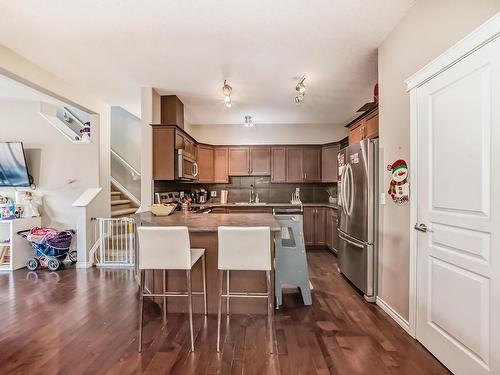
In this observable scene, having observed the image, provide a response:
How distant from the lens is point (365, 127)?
3.27 metres

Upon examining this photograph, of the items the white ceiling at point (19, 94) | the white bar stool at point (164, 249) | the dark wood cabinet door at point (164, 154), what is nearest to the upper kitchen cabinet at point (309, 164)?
the dark wood cabinet door at point (164, 154)

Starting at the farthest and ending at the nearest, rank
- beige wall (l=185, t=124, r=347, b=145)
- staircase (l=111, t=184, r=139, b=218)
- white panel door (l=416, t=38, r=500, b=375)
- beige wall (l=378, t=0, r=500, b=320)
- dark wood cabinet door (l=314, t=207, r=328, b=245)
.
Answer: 1. beige wall (l=185, t=124, r=347, b=145)
2. dark wood cabinet door (l=314, t=207, r=328, b=245)
3. staircase (l=111, t=184, r=139, b=218)
4. beige wall (l=378, t=0, r=500, b=320)
5. white panel door (l=416, t=38, r=500, b=375)

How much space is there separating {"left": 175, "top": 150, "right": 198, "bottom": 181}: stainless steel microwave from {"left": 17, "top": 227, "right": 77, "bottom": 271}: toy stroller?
6.87ft

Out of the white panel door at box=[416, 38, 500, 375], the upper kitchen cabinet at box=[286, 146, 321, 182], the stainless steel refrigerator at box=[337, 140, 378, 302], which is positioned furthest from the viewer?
the upper kitchen cabinet at box=[286, 146, 321, 182]

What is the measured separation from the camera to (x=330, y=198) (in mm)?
5523

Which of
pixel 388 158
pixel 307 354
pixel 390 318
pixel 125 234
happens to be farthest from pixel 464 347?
pixel 125 234

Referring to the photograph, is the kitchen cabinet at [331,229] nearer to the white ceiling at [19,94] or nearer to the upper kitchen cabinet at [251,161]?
the upper kitchen cabinet at [251,161]

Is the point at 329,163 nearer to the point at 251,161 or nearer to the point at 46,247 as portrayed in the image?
the point at 251,161

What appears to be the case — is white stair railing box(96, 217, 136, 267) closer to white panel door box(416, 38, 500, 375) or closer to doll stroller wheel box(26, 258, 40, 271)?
doll stroller wheel box(26, 258, 40, 271)

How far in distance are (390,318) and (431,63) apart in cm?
226

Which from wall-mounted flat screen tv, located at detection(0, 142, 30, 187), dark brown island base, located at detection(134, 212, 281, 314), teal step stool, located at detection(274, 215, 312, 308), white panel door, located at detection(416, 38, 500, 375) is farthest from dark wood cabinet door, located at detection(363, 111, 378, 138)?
wall-mounted flat screen tv, located at detection(0, 142, 30, 187)

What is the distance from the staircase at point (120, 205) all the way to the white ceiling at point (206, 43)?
2194 millimetres

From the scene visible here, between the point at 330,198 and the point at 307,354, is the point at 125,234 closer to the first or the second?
the point at 307,354

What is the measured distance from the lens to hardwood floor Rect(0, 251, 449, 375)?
6.03 ft
